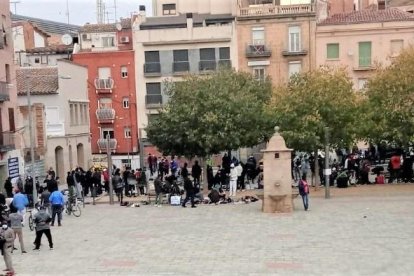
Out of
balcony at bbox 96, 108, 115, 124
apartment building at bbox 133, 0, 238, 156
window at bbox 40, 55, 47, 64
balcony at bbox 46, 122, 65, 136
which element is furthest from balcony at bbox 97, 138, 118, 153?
balcony at bbox 46, 122, 65, 136

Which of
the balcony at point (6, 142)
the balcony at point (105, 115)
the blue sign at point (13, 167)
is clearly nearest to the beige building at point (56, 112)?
the blue sign at point (13, 167)

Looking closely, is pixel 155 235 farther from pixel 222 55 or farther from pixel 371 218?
pixel 222 55

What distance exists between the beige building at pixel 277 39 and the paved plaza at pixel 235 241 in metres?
24.9

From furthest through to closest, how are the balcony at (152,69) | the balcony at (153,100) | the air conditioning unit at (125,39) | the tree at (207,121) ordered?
1. the air conditioning unit at (125,39)
2. the balcony at (153,100)
3. the balcony at (152,69)
4. the tree at (207,121)

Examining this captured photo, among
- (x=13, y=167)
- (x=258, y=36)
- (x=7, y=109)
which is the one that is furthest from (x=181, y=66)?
(x=13, y=167)

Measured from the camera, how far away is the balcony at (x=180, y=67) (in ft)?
179

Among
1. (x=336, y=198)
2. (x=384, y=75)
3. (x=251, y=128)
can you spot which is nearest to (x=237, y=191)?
(x=251, y=128)

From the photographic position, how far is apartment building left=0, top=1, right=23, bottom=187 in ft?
126

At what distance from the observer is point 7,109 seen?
131ft

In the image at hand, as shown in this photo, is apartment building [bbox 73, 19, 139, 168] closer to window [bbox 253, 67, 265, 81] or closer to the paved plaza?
window [bbox 253, 67, 265, 81]

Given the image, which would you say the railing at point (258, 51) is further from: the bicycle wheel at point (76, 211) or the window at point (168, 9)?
the bicycle wheel at point (76, 211)

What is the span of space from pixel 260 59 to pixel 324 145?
22.2 metres

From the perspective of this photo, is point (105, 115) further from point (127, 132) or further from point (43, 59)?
point (43, 59)

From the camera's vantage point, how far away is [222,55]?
53.9 meters
